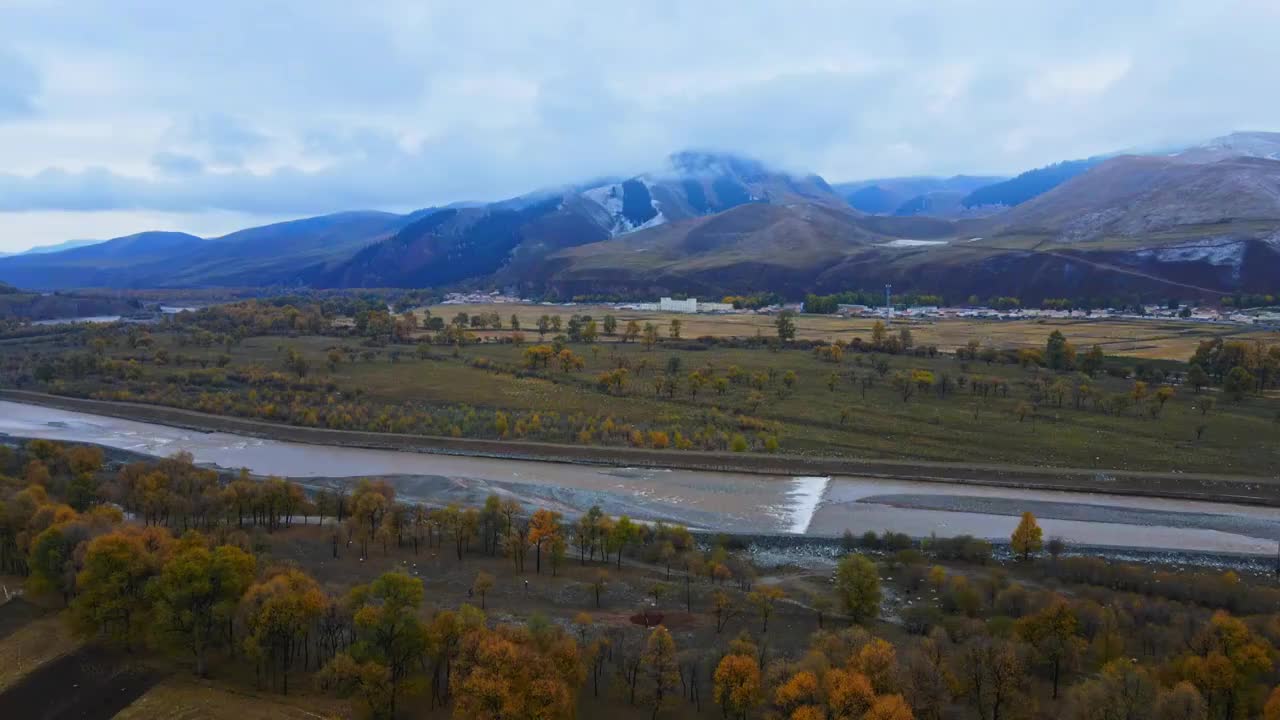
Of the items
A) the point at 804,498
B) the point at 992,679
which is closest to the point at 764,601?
the point at 992,679

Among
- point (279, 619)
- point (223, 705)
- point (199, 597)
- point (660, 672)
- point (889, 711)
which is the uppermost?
point (199, 597)

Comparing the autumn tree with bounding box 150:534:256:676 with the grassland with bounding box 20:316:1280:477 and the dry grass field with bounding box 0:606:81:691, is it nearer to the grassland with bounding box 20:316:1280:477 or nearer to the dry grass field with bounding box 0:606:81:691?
the dry grass field with bounding box 0:606:81:691

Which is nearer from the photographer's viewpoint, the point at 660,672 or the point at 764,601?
the point at 660,672

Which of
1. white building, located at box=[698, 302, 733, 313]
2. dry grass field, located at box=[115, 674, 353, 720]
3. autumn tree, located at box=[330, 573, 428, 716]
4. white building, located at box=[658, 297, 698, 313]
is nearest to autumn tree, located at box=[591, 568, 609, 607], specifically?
autumn tree, located at box=[330, 573, 428, 716]

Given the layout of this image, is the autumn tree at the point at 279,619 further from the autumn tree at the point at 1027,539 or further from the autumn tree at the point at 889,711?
the autumn tree at the point at 1027,539

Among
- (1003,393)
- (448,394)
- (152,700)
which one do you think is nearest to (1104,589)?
(152,700)

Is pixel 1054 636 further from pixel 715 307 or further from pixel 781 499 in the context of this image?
pixel 715 307

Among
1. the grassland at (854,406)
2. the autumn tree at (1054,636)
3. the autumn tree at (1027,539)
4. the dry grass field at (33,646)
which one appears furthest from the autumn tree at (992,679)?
the grassland at (854,406)
